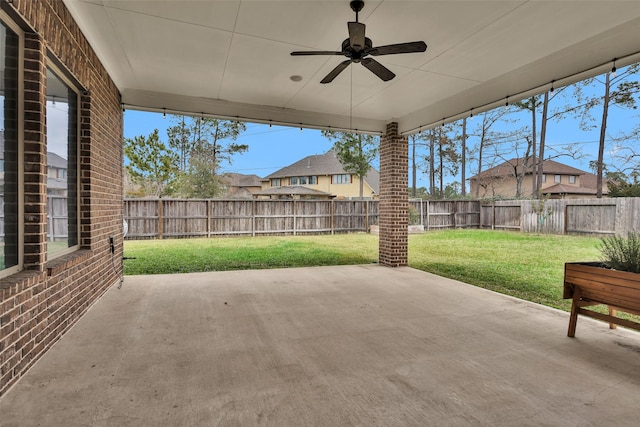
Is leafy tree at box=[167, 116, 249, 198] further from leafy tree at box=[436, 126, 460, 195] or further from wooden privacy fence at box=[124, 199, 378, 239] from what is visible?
leafy tree at box=[436, 126, 460, 195]

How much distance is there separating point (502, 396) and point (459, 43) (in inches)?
124

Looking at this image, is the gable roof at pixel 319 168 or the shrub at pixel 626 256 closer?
the shrub at pixel 626 256

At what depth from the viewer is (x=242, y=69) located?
412 cm

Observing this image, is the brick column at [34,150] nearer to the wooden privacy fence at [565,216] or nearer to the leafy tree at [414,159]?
the wooden privacy fence at [565,216]

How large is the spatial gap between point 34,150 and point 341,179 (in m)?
22.7

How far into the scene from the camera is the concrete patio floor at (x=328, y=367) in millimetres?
1845

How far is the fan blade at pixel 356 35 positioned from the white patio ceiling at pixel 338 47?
21 centimetres

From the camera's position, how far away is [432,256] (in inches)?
306

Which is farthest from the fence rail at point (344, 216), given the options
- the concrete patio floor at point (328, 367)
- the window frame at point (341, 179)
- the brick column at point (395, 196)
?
the window frame at point (341, 179)

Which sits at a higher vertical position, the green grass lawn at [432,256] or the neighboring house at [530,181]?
the neighboring house at [530,181]

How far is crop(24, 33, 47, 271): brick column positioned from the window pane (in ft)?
0.20

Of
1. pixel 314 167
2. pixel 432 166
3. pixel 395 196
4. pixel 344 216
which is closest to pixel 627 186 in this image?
pixel 344 216

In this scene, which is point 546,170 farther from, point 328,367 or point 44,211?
point 44,211

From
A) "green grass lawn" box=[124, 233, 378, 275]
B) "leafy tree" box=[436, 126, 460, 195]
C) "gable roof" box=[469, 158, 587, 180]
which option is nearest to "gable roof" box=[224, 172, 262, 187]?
"leafy tree" box=[436, 126, 460, 195]
